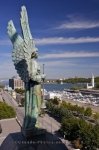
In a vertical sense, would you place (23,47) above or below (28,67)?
above

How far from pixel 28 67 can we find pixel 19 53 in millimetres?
701

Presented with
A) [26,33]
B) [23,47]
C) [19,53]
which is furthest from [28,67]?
[26,33]

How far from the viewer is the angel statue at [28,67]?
43.6 feet

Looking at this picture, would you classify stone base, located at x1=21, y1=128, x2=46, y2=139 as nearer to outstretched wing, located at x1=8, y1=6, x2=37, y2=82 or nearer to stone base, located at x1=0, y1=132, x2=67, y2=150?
stone base, located at x1=0, y1=132, x2=67, y2=150

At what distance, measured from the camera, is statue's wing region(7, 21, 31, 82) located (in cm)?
1341

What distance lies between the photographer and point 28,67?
13328 mm

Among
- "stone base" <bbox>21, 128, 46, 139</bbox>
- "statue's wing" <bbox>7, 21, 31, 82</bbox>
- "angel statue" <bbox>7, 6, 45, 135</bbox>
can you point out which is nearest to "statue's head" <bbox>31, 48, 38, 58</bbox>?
"angel statue" <bbox>7, 6, 45, 135</bbox>

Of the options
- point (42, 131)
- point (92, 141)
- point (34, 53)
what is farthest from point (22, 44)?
point (92, 141)

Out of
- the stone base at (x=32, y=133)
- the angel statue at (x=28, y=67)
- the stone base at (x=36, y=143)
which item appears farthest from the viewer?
the angel statue at (x=28, y=67)

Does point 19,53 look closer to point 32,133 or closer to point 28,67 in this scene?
point 28,67

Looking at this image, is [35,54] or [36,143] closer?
[36,143]

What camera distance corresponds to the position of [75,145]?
2325 centimetres

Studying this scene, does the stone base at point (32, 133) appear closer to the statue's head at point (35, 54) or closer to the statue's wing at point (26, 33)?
the statue's head at point (35, 54)

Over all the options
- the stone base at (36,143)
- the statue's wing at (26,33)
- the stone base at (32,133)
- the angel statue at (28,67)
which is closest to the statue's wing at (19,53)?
the angel statue at (28,67)
